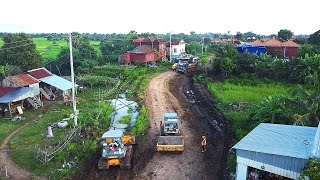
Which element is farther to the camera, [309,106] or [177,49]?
[177,49]

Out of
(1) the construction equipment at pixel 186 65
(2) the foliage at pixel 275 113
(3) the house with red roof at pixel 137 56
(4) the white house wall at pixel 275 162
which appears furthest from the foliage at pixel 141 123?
(3) the house with red roof at pixel 137 56

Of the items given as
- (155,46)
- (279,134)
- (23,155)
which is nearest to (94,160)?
(23,155)

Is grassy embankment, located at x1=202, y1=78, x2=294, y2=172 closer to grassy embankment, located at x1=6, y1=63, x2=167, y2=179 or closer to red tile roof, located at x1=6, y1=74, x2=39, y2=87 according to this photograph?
grassy embankment, located at x1=6, y1=63, x2=167, y2=179

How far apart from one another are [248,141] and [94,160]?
971cm

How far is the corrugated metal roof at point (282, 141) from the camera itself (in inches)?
559

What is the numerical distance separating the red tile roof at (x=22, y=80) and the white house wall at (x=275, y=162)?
24715mm

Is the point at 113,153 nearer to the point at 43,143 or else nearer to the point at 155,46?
the point at 43,143

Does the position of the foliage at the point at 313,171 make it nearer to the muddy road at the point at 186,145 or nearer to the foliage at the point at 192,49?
the muddy road at the point at 186,145

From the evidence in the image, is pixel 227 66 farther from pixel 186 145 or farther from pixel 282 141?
pixel 282 141

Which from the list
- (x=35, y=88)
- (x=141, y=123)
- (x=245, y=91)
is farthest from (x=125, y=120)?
(x=245, y=91)

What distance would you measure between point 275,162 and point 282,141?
147 centimetres

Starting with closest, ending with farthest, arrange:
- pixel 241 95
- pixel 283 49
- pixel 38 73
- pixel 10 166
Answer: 1. pixel 10 166
2. pixel 241 95
3. pixel 38 73
4. pixel 283 49

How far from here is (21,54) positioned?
47.8 meters

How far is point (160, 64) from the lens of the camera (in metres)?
57.5
